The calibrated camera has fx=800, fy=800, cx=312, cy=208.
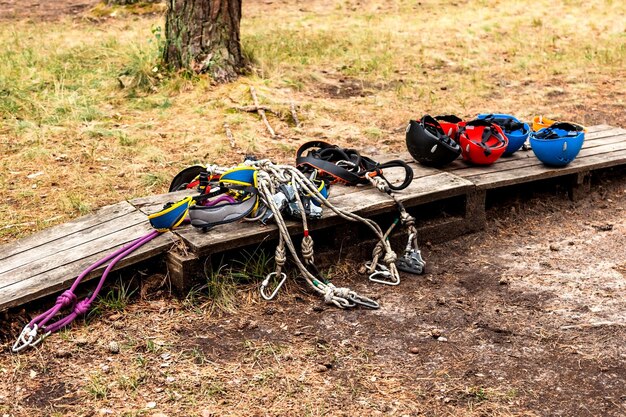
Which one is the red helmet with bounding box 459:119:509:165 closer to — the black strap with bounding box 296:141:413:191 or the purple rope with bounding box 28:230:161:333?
the black strap with bounding box 296:141:413:191

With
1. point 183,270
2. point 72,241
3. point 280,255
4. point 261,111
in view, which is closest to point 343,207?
point 280,255

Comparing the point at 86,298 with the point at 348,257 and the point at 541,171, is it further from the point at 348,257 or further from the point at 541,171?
the point at 541,171

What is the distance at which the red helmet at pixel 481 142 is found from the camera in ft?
17.4

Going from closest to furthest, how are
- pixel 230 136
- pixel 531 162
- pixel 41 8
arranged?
pixel 531 162
pixel 230 136
pixel 41 8

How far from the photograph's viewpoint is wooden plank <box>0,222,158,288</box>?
4.04 metres

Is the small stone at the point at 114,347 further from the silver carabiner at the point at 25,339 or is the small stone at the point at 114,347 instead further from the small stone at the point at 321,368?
the small stone at the point at 321,368

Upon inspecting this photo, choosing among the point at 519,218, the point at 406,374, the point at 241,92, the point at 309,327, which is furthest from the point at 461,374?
the point at 241,92

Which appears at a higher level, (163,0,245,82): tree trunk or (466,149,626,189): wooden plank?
(163,0,245,82): tree trunk

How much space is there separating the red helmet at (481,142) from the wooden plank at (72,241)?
2.18 m

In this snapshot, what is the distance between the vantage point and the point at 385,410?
334cm

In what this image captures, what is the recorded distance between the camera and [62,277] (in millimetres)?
3977

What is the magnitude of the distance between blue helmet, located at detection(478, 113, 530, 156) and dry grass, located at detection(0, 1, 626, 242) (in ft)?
4.19

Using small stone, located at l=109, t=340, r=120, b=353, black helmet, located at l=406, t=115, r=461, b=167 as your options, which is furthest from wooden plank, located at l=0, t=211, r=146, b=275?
black helmet, located at l=406, t=115, r=461, b=167

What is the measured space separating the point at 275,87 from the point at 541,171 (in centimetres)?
357
